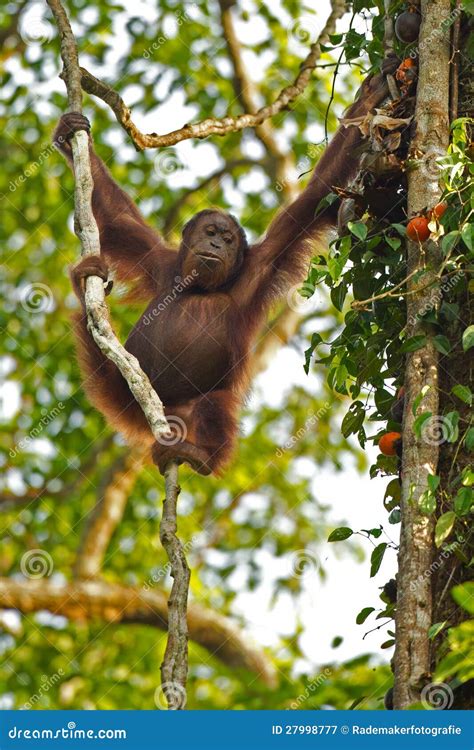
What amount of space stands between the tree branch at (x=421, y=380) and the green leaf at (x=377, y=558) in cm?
55

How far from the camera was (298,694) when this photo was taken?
676 centimetres

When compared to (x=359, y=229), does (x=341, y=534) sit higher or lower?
lower

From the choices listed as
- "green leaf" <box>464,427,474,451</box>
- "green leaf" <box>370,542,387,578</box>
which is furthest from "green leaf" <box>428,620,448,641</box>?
"green leaf" <box>370,542,387,578</box>

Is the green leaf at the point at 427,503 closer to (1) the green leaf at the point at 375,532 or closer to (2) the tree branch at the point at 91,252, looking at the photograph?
(1) the green leaf at the point at 375,532

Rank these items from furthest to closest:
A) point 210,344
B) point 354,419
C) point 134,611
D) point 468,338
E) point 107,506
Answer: point 107,506 < point 134,611 < point 210,344 < point 354,419 < point 468,338

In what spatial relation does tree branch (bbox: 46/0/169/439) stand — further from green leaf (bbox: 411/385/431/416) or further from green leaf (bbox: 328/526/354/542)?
green leaf (bbox: 411/385/431/416)

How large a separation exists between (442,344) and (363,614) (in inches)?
45.0

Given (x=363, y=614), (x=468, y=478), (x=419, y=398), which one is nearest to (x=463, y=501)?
(x=468, y=478)

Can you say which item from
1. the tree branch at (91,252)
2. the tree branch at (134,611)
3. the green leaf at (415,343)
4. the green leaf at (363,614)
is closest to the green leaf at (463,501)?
the green leaf at (415,343)

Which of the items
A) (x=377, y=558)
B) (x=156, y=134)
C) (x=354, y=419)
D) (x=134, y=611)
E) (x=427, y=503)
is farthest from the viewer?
(x=134, y=611)

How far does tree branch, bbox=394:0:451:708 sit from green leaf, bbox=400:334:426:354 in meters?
0.02

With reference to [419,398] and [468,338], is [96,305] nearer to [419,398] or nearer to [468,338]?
[419,398]

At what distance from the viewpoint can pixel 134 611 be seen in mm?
9078

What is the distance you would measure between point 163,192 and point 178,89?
118 cm
